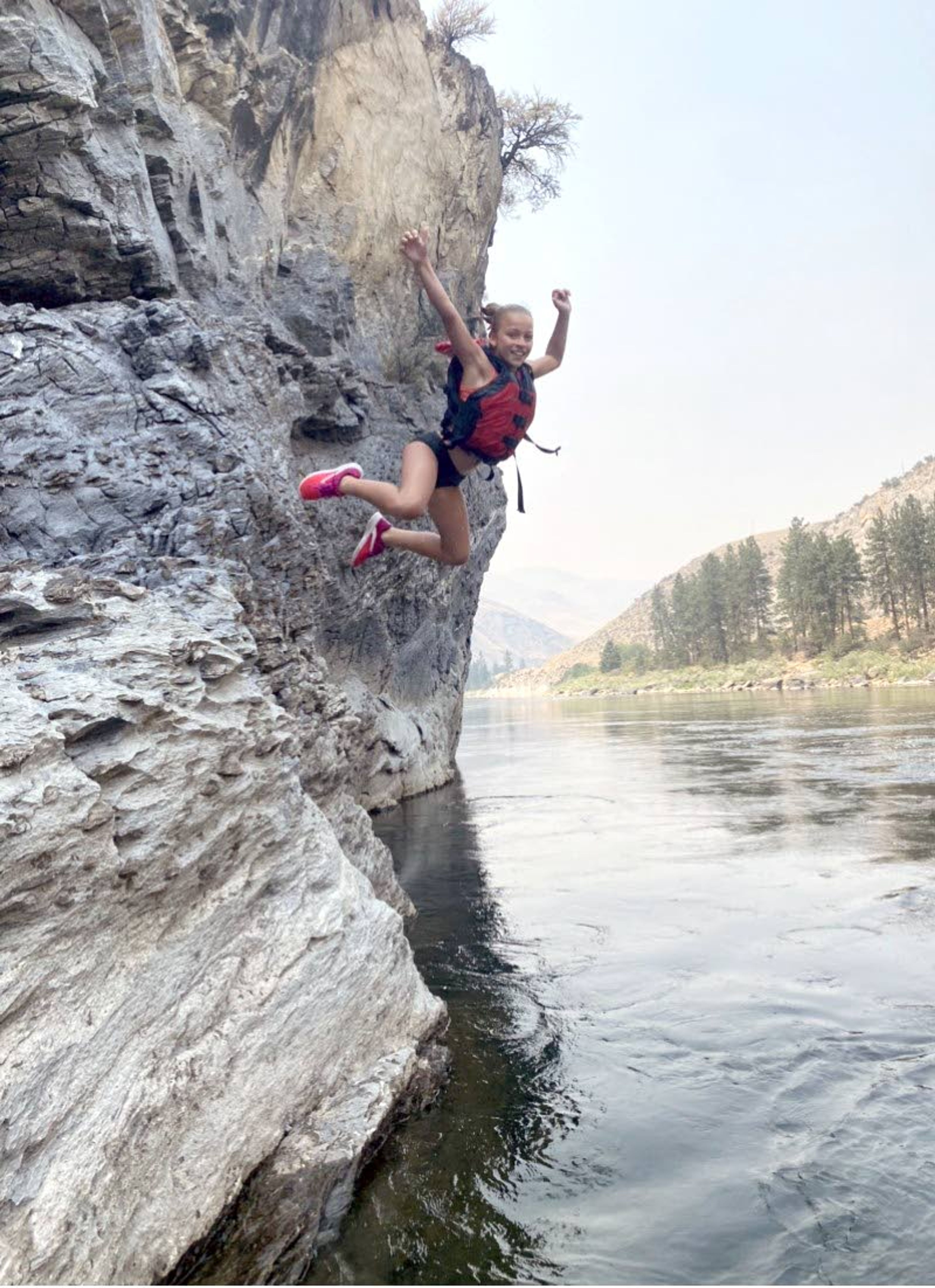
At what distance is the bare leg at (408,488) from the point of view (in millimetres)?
6672

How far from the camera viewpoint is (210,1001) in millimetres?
4957

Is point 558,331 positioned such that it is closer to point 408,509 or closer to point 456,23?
point 408,509

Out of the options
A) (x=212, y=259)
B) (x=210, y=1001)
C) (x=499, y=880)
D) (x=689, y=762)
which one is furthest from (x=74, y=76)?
(x=689, y=762)

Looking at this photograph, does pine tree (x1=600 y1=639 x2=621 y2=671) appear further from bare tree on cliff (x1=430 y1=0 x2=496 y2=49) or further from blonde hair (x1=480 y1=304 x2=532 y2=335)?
blonde hair (x1=480 y1=304 x2=532 y2=335)

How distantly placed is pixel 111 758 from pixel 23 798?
31.1 inches

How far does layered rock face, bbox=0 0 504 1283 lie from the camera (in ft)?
13.7

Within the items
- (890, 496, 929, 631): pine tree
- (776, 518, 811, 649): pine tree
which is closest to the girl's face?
(890, 496, 929, 631): pine tree

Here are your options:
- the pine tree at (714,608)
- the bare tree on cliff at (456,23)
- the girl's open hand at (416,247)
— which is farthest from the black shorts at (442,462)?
the pine tree at (714,608)

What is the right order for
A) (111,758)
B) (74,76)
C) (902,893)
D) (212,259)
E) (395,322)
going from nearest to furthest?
(111,758) < (74,76) < (902,893) < (212,259) < (395,322)

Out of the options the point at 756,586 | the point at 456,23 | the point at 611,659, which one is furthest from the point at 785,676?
the point at 456,23

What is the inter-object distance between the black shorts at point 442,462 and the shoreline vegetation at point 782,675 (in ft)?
208

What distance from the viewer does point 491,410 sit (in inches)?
269

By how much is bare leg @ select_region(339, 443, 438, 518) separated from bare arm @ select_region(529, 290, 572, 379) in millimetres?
1180

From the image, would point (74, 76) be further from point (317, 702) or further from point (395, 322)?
point (395, 322)
